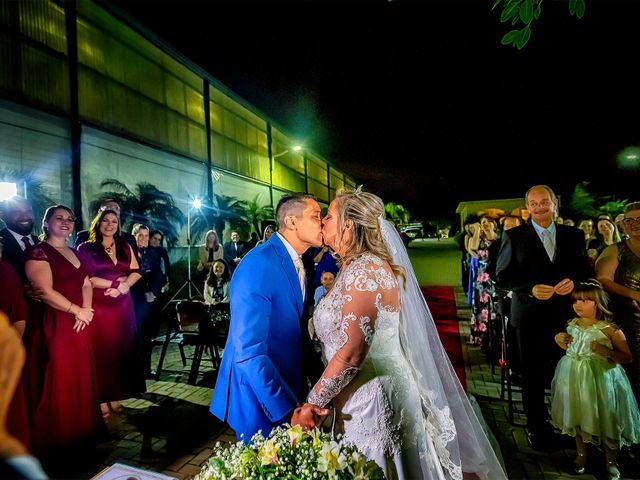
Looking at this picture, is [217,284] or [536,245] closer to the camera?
[536,245]

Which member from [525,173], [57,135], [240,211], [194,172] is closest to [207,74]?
[194,172]

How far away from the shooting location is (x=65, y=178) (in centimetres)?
962

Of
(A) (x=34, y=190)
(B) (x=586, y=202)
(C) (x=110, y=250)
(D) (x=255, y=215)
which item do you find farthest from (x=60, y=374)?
(B) (x=586, y=202)

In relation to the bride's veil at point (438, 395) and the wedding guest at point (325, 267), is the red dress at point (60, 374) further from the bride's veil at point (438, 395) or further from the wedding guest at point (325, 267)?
the wedding guest at point (325, 267)

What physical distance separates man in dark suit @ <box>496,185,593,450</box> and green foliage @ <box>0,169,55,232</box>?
9.66m

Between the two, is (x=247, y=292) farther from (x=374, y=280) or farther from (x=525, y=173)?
(x=525, y=173)

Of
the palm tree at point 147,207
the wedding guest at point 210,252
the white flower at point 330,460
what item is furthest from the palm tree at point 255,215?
the white flower at point 330,460

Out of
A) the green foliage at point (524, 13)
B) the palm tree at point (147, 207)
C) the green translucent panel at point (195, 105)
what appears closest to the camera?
the green foliage at point (524, 13)

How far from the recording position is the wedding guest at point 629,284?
11.0 ft

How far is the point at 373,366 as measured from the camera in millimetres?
2295

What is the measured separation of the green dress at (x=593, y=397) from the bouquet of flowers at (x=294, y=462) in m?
2.73

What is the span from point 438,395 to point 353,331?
105 cm

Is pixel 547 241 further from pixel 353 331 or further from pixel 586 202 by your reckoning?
pixel 586 202

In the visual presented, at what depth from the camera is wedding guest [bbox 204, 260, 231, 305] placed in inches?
259
